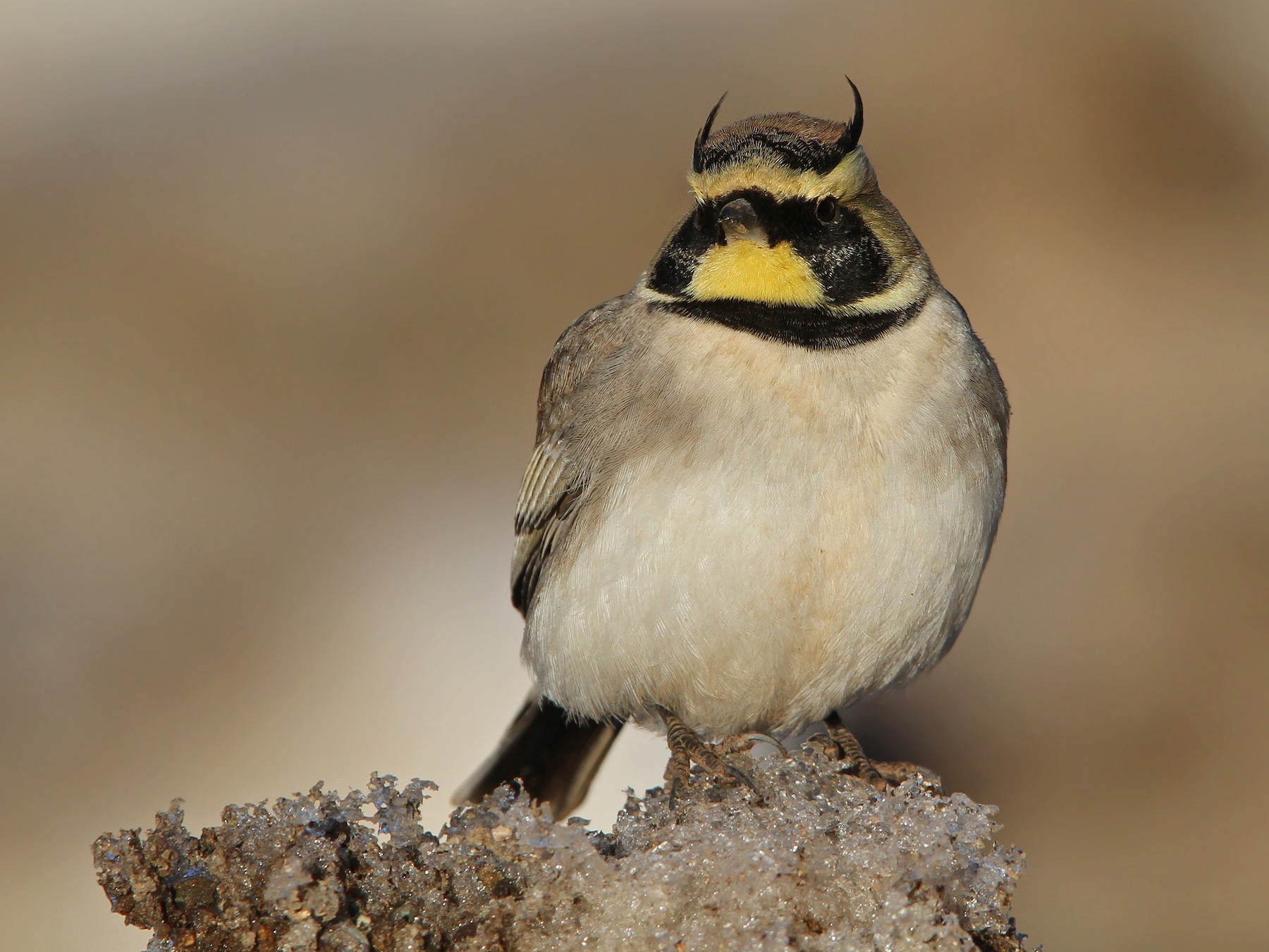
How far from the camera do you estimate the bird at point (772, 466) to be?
160 inches

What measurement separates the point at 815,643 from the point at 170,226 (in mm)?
8752

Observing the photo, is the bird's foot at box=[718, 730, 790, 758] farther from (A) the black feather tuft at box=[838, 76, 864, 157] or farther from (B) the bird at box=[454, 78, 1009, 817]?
(A) the black feather tuft at box=[838, 76, 864, 157]

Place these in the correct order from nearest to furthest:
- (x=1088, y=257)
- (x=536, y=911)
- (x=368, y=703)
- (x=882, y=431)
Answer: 1. (x=536, y=911)
2. (x=882, y=431)
3. (x=368, y=703)
4. (x=1088, y=257)

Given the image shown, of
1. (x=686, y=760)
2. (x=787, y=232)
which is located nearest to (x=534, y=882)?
(x=686, y=760)

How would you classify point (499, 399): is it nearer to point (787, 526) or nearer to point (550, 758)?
point (550, 758)

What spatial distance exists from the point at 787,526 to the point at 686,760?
837 millimetres

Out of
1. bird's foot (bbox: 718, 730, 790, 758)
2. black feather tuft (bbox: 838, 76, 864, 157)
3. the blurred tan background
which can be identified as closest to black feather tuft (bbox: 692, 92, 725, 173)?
black feather tuft (bbox: 838, 76, 864, 157)

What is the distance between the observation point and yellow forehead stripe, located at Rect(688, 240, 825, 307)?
4.15 m

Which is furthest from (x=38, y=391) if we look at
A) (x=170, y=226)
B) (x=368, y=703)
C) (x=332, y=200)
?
(x=368, y=703)

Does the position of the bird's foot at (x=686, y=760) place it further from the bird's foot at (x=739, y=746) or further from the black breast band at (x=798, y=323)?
the black breast band at (x=798, y=323)

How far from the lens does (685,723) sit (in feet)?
15.5

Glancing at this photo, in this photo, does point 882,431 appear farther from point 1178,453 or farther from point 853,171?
point 1178,453

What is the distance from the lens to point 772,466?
4.05 metres

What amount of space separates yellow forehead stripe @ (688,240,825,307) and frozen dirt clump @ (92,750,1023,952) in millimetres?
1690
